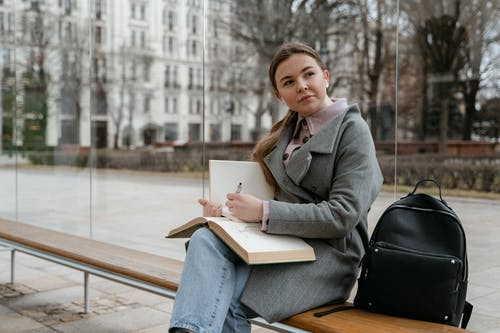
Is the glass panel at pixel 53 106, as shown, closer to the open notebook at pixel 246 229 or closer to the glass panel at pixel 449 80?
the glass panel at pixel 449 80

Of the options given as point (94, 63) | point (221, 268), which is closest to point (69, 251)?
point (221, 268)

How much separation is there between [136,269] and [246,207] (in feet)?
3.31

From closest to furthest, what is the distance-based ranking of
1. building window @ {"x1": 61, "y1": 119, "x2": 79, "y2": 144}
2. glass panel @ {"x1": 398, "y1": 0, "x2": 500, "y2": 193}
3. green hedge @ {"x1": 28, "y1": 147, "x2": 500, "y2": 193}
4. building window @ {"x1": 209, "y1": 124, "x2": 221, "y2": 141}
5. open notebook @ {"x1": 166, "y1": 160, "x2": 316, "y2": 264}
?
open notebook @ {"x1": 166, "y1": 160, "x2": 316, "y2": 264}, green hedge @ {"x1": 28, "y1": 147, "x2": 500, "y2": 193}, glass panel @ {"x1": 398, "y1": 0, "x2": 500, "y2": 193}, building window @ {"x1": 209, "y1": 124, "x2": 221, "y2": 141}, building window @ {"x1": 61, "y1": 119, "x2": 79, "y2": 144}

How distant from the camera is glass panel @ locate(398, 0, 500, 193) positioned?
1623cm

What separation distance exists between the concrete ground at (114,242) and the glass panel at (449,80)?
6631mm

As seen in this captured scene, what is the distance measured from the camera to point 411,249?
1780mm

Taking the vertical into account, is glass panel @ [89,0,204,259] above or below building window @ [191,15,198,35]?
below

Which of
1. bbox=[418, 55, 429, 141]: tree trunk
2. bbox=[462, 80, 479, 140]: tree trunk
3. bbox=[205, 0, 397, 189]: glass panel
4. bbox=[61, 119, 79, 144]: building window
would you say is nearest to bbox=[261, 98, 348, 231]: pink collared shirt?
bbox=[205, 0, 397, 189]: glass panel

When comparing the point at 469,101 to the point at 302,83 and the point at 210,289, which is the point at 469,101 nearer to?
the point at 302,83

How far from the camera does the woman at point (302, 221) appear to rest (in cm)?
183

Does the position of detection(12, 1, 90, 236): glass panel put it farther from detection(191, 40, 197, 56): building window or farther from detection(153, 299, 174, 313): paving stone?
detection(153, 299, 174, 313): paving stone

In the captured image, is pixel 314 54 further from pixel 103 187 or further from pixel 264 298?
pixel 103 187

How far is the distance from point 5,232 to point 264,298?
8.40ft

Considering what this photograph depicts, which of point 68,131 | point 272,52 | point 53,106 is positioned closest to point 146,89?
point 68,131
